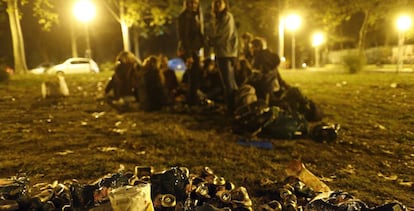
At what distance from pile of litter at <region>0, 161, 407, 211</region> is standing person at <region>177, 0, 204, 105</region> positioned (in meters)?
4.11

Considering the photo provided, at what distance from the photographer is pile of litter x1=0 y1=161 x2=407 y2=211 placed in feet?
9.08

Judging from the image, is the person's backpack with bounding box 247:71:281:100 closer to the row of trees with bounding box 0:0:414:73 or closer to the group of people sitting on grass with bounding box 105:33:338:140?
the group of people sitting on grass with bounding box 105:33:338:140

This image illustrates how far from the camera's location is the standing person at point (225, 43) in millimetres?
6836

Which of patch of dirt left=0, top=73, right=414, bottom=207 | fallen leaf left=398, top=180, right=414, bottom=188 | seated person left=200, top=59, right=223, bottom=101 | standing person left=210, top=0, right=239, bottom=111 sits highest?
standing person left=210, top=0, right=239, bottom=111

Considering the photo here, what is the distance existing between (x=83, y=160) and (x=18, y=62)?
13900 mm

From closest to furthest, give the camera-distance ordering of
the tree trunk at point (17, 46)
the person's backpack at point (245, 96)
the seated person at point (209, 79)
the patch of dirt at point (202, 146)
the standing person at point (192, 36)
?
1. the patch of dirt at point (202, 146)
2. the person's backpack at point (245, 96)
3. the standing person at point (192, 36)
4. the seated person at point (209, 79)
5. the tree trunk at point (17, 46)

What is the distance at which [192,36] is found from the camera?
7289 mm

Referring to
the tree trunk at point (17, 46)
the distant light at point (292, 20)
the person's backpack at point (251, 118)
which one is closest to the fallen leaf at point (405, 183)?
the person's backpack at point (251, 118)

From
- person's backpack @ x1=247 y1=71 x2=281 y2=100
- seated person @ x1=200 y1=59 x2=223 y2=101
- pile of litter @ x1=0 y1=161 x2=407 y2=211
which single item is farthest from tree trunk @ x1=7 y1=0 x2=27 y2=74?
pile of litter @ x1=0 y1=161 x2=407 y2=211

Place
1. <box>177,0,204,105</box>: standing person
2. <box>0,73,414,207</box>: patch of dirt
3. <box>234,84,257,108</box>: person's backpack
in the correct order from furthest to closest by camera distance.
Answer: <box>177,0,204,105</box>: standing person → <box>234,84,257,108</box>: person's backpack → <box>0,73,414,207</box>: patch of dirt

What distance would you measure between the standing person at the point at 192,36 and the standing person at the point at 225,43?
0.44m

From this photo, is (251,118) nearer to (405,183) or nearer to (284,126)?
(284,126)

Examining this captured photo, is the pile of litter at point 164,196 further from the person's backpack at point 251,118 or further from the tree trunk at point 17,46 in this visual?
the tree trunk at point 17,46

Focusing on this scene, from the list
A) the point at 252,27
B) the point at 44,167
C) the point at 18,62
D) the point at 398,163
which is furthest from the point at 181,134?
the point at 252,27
